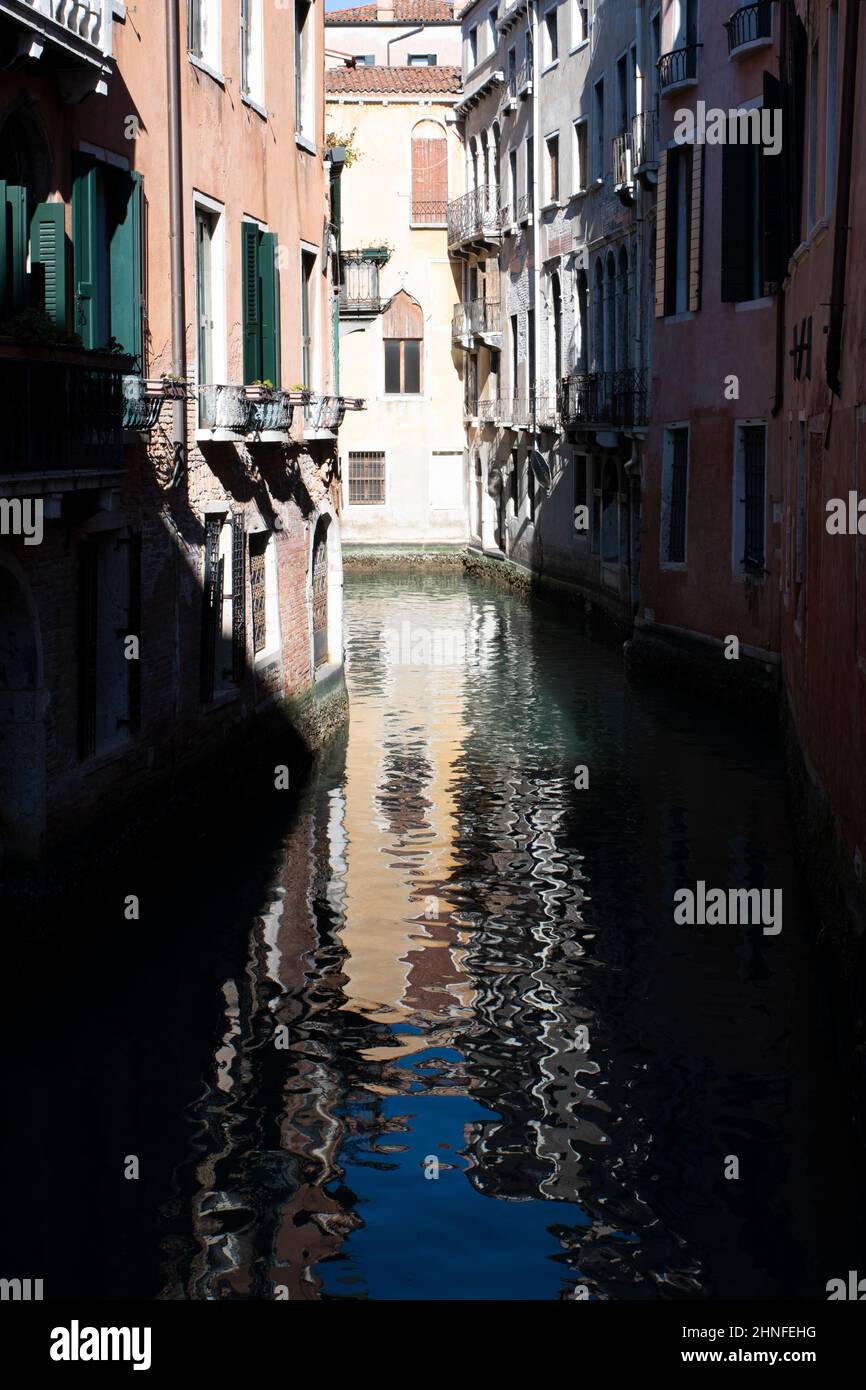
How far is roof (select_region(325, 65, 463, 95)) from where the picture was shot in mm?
41844

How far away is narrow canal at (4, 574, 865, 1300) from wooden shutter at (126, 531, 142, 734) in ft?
3.67

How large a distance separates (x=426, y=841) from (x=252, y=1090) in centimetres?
589

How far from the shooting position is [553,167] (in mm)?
34625

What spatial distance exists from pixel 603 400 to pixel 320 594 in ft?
30.0

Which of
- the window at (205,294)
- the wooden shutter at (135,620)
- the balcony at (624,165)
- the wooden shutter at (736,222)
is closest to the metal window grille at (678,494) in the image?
the wooden shutter at (736,222)

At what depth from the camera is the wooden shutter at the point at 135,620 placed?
13062mm

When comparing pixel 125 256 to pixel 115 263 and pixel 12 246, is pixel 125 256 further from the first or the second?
pixel 12 246

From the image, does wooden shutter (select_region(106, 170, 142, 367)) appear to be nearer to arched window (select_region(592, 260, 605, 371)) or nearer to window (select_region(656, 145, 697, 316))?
window (select_region(656, 145, 697, 316))

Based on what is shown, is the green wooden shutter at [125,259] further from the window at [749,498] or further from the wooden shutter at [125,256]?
the window at [749,498]

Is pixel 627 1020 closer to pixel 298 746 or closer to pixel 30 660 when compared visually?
pixel 30 660

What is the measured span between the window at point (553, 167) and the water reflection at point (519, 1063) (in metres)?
19.6

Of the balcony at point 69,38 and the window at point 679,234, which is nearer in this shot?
the balcony at point 69,38

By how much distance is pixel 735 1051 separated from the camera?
9.83m
